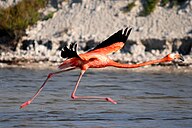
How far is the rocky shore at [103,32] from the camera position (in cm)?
2777

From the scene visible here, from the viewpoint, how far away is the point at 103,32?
30.0 metres

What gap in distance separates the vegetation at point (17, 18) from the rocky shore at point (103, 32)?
42 cm

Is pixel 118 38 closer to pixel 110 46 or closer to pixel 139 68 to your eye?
pixel 110 46

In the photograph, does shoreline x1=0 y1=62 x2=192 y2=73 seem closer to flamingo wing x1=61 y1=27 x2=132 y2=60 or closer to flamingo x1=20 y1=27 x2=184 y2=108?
flamingo wing x1=61 y1=27 x2=132 y2=60

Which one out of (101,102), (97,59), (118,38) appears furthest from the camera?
(101,102)

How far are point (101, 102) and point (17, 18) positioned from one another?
16461mm

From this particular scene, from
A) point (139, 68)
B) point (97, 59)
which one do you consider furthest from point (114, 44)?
point (139, 68)

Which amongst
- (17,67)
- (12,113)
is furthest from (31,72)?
(12,113)

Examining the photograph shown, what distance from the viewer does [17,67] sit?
86.0 ft

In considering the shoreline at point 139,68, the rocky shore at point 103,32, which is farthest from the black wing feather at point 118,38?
the rocky shore at point 103,32

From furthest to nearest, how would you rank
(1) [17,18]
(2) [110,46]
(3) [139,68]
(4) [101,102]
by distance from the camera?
(1) [17,18] < (3) [139,68] < (4) [101,102] < (2) [110,46]

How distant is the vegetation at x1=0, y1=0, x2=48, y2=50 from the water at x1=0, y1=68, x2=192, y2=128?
21.3 feet

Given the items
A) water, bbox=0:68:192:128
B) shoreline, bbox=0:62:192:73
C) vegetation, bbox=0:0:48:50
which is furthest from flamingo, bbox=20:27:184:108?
vegetation, bbox=0:0:48:50

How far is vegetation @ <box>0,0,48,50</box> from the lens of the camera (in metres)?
30.9
